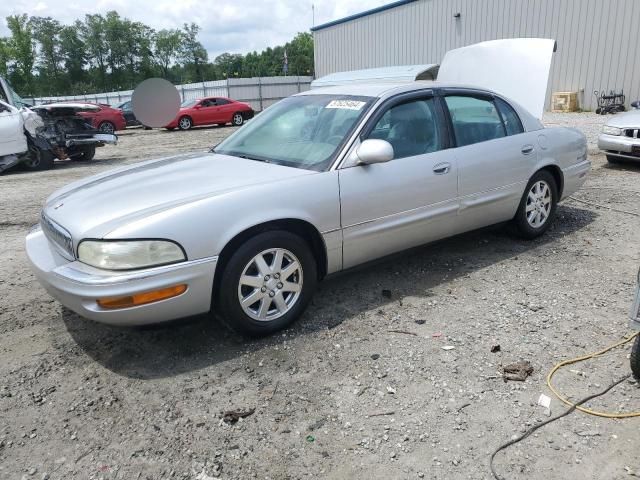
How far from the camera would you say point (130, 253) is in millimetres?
2840

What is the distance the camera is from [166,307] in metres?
2.93

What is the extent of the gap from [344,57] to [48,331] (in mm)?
29614

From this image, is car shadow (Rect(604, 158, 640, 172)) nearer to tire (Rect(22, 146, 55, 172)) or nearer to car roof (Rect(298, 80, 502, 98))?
car roof (Rect(298, 80, 502, 98))

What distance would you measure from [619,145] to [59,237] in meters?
8.21

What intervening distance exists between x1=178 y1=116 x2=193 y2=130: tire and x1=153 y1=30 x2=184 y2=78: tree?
7161cm

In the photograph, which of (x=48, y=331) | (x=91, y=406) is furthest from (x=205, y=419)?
(x=48, y=331)

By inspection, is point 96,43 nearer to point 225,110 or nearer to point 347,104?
point 225,110

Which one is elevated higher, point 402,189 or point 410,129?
point 410,129

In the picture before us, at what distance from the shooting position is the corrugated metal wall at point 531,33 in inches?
714

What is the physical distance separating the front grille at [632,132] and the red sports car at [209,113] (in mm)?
16924

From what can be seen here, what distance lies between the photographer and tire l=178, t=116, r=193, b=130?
2158 centimetres

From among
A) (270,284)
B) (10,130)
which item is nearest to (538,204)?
(270,284)

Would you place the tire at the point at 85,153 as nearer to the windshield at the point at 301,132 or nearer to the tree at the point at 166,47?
the windshield at the point at 301,132

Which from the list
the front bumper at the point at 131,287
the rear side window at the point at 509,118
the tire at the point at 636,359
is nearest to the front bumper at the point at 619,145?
the rear side window at the point at 509,118
